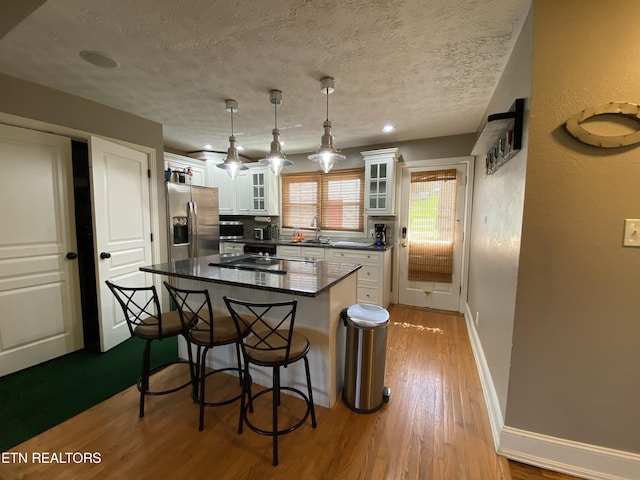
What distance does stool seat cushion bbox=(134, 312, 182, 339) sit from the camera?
5.97ft

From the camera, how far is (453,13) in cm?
148

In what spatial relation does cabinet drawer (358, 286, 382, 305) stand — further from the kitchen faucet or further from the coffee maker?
the kitchen faucet

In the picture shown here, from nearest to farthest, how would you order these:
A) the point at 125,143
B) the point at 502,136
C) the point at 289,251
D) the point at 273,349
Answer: the point at 273,349 → the point at 502,136 → the point at 125,143 → the point at 289,251

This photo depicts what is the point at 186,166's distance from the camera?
4.30m

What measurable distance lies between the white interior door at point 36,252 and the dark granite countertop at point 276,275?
112 centimetres

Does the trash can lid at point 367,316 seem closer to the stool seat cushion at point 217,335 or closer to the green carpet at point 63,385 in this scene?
the stool seat cushion at point 217,335

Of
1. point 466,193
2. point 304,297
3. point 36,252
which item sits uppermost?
point 466,193

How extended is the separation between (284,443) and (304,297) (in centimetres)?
86

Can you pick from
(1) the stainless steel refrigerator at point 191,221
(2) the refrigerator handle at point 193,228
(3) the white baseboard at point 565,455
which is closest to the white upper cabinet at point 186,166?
(1) the stainless steel refrigerator at point 191,221

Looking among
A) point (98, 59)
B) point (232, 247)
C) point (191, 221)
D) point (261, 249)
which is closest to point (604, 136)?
point (98, 59)

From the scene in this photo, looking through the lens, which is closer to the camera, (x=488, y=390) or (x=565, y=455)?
(x=565, y=455)

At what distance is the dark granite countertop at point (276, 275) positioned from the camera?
1.70m

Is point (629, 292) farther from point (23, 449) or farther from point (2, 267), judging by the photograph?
point (2, 267)

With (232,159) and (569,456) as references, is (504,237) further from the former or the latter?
(232,159)
